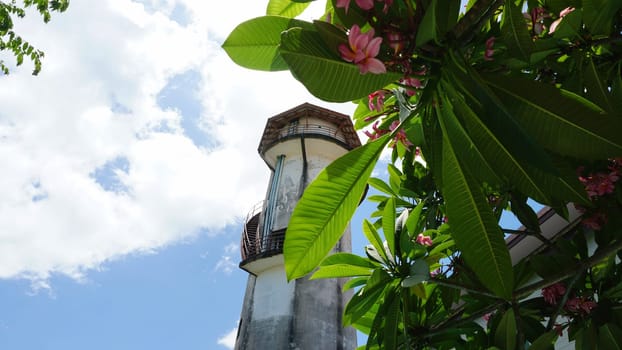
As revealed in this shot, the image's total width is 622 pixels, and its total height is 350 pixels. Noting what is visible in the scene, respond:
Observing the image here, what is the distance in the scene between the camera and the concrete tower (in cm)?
949

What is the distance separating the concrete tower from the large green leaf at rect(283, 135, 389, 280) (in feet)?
25.4

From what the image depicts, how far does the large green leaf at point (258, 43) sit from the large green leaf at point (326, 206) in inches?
12.1

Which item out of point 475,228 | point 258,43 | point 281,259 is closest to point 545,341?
point 475,228

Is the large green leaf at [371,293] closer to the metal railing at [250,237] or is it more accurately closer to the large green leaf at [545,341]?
the large green leaf at [545,341]

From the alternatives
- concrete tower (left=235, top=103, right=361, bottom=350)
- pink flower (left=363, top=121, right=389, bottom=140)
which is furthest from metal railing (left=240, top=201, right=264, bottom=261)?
pink flower (left=363, top=121, right=389, bottom=140)

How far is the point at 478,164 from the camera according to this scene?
3.30 ft

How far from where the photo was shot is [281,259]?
10.2m

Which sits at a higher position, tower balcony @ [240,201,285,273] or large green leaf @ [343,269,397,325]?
tower balcony @ [240,201,285,273]

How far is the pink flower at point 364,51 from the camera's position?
83 centimetres

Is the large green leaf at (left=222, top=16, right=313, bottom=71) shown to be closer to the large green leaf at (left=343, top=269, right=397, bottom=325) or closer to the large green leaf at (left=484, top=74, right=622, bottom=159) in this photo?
the large green leaf at (left=484, top=74, right=622, bottom=159)

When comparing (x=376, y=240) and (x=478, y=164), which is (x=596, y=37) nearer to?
(x=478, y=164)

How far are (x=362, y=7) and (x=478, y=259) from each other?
637mm

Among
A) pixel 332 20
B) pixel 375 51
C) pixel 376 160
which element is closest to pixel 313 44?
pixel 375 51

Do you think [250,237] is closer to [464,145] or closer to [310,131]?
[310,131]
